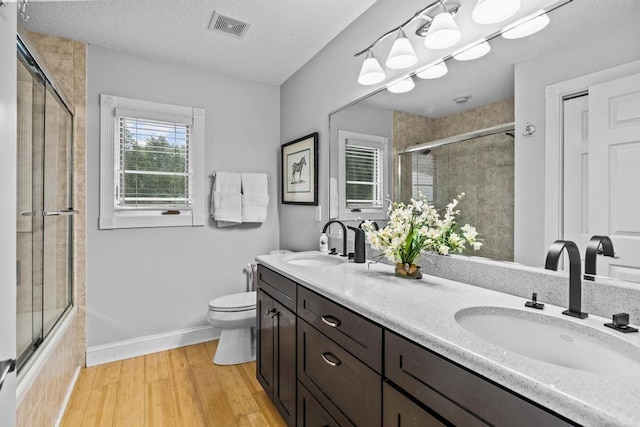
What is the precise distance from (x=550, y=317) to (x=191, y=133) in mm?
2781

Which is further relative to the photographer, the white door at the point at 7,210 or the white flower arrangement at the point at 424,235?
the white flower arrangement at the point at 424,235

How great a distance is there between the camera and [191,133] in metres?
2.87

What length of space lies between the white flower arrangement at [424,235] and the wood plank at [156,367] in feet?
6.16

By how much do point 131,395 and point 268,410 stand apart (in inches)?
35.6

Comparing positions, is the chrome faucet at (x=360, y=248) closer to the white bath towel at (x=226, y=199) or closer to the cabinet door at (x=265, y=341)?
the cabinet door at (x=265, y=341)

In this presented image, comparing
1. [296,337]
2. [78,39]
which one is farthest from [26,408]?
[78,39]

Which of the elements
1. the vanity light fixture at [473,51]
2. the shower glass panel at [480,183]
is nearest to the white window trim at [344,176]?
the shower glass panel at [480,183]

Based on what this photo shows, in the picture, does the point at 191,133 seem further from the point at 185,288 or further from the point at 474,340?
the point at 474,340

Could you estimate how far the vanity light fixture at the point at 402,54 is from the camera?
→ 1.66 m

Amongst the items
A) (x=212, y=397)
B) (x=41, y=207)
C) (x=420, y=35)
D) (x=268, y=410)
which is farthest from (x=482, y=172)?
(x=41, y=207)

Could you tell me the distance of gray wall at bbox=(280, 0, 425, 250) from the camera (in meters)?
2.02

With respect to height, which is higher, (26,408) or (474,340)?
(474,340)

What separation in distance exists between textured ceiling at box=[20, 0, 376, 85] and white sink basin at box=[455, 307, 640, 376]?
1864mm

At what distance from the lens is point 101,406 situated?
2006 millimetres
